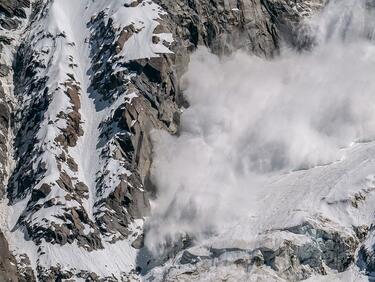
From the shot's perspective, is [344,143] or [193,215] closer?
[193,215]

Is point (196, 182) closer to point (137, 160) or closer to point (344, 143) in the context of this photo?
point (137, 160)

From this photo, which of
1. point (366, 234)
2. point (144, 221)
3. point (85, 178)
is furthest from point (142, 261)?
point (366, 234)

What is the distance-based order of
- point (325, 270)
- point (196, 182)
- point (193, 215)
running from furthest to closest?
point (196, 182)
point (193, 215)
point (325, 270)

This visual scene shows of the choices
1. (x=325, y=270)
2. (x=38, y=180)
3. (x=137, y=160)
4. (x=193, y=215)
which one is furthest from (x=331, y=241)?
(x=38, y=180)

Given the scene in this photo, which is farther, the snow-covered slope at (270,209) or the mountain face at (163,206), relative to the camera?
the mountain face at (163,206)

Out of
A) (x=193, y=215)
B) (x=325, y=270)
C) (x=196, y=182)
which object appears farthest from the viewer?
(x=196, y=182)

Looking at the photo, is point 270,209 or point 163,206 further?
point 163,206

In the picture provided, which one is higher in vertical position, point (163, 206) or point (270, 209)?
point (270, 209)

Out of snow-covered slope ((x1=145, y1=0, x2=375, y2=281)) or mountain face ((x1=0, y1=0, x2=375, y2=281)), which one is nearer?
snow-covered slope ((x1=145, y1=0, x2=375, y2=281))

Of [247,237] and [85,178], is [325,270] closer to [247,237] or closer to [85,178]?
[247,237]
